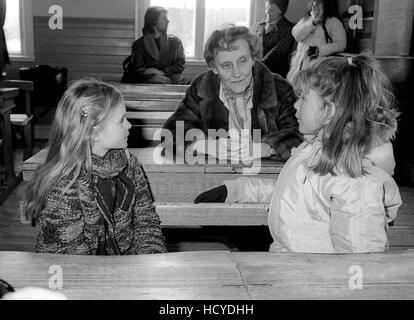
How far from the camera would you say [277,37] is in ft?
18.8

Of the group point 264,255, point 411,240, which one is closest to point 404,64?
point 411,240

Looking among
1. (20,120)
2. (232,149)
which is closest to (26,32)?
(20,120)

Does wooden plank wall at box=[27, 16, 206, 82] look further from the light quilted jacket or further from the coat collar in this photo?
the light quilted jacket

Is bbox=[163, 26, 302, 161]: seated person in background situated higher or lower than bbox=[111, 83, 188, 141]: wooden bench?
higher

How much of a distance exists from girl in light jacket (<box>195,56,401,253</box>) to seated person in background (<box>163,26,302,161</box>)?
83cm

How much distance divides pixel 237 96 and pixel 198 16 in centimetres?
662

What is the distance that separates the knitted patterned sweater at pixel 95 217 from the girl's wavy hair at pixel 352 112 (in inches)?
26.1

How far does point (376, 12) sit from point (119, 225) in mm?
5233

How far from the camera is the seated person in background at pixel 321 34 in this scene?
5125mm

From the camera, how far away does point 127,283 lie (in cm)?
95

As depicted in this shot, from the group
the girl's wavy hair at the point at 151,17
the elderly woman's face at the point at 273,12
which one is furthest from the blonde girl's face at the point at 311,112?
the girl's wavy hair at the point at 151,17

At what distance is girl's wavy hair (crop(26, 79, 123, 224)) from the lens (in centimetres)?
167

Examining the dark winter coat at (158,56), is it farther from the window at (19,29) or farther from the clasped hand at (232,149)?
the clasped hand at (232,149)

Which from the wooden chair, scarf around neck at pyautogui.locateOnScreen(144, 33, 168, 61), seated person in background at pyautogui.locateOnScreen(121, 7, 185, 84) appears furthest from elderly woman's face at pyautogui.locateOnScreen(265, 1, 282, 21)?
the wooden chair
